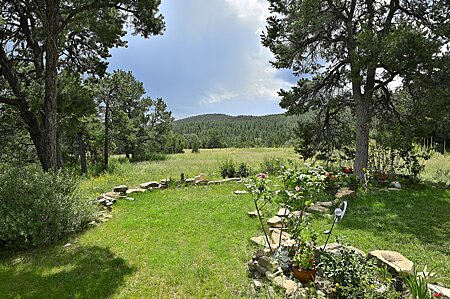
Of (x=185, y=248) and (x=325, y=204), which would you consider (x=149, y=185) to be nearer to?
(x=185, y=248)

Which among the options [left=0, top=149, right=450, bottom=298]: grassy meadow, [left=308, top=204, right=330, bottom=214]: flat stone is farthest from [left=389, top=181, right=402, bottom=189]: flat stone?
[left=308, top=204, right=330, bottom=214]: flat stone

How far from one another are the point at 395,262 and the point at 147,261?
313cm

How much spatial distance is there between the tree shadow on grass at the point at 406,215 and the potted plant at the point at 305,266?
2.10 m

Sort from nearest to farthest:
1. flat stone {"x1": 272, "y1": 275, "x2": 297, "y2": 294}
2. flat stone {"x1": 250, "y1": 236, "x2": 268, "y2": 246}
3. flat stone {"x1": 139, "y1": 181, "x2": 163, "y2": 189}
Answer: flat stone {"x1": 272, "y1": 275, "x2": 297, "y2": 294}, flat stone {"x1": 250, "y1": 236, "x2": 268, "y2": 246}, flat stone {"x1": 139, "y1": 181, "x2": 163, "y2": 189}

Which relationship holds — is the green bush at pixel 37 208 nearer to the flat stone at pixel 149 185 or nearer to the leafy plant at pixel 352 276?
the flat stone at pixel 149 185

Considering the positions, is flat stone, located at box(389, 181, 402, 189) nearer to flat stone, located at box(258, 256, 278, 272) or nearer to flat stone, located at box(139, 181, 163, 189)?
flat stone, located at box(258, 256, 278, 272)

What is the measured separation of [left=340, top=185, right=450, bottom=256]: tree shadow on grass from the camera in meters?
4.26

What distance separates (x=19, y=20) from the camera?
23.1ft

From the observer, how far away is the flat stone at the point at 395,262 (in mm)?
2728

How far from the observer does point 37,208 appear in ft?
14.5

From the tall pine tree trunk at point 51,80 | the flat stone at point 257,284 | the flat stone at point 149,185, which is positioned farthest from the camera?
the flat stone at point 149,185

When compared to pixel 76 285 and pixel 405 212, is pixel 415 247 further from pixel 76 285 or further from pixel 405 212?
pixel 76 285

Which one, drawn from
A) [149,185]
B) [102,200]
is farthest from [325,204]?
[102,200]

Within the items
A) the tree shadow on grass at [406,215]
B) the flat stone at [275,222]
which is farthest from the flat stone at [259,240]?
the tree shadow on grass at [406,215]
